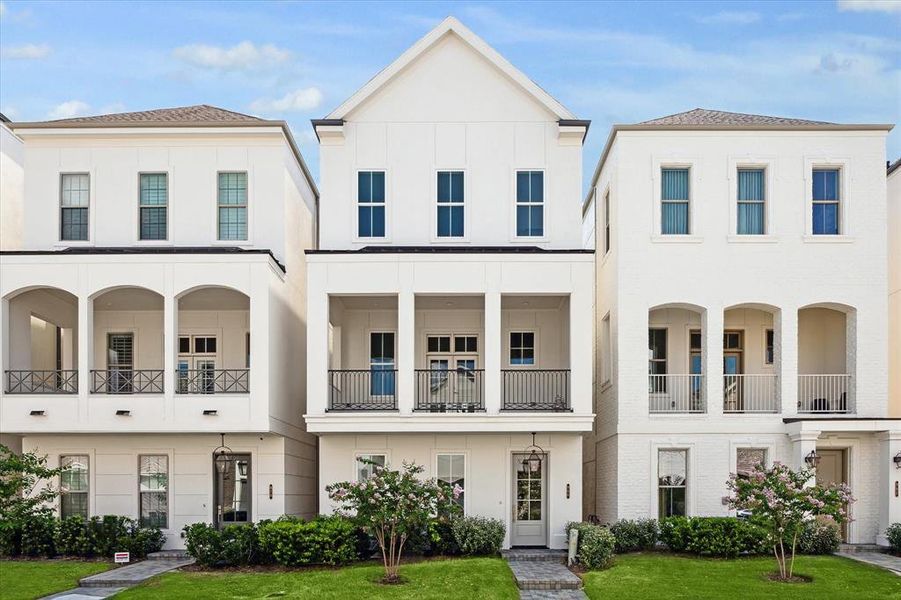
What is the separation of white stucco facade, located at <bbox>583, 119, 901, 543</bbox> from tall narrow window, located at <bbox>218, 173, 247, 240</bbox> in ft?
30.1

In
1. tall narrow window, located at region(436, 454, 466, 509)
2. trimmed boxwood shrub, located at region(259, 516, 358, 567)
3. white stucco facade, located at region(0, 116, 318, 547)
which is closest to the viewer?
trimmed boxwood shrub, located at region(259, 516, 358, 567)

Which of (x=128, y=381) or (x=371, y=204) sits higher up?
(x=371, y=204)

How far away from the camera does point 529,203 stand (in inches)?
909

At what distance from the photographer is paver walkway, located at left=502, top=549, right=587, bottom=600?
17.1 metres

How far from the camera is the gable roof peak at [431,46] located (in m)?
22.8

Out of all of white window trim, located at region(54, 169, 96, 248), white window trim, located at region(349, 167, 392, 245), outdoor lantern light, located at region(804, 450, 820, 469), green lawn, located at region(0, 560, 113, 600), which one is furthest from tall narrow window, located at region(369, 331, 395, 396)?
outdoor lantern light, located at region(804, 450, 820, 469)

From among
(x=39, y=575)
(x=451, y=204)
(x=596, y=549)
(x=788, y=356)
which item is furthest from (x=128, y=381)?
(x=788, y=356)

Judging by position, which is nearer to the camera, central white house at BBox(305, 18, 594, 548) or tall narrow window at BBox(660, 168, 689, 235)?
central white house at BBox(305, 18, 594, 548)

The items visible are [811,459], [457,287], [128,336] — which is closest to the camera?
[811,459]

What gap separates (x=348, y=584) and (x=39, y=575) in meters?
6.19

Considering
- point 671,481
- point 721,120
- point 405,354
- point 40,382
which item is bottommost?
point 671,481

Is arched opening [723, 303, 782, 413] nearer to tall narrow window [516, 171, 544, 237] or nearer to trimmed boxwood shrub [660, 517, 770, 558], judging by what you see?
trimmed boxwood shrub [660, 517, 770, 558]

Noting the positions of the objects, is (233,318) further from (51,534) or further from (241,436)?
(51,534)

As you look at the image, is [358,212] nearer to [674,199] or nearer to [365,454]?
[365,454]
